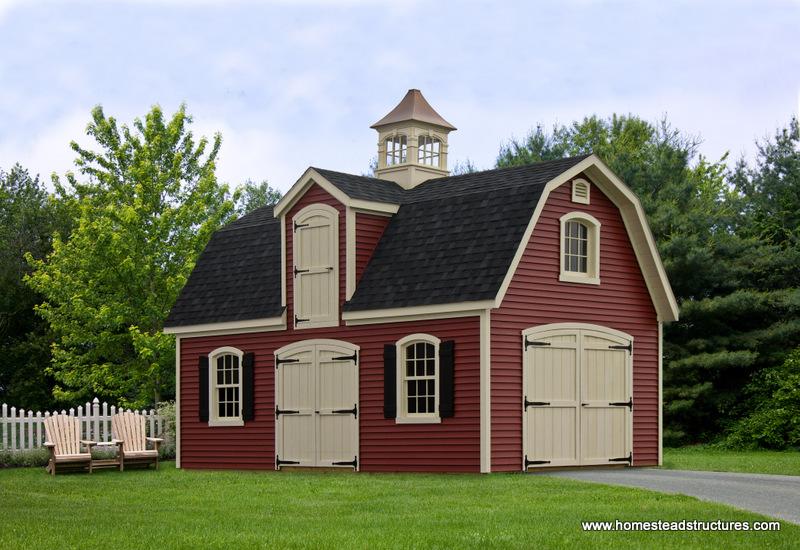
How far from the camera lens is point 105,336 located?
121 feet

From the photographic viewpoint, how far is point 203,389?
86.9 feet

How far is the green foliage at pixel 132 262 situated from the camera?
36.7m

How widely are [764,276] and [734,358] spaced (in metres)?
3.48

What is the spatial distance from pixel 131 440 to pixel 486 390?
24.5 feet

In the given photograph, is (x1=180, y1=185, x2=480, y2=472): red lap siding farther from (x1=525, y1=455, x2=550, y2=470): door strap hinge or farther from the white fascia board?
(x1=525, y1=455, x2=550, y2=470): door strap hinge

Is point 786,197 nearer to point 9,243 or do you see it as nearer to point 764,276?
point 764,276

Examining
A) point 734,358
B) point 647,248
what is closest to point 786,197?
point 734,358

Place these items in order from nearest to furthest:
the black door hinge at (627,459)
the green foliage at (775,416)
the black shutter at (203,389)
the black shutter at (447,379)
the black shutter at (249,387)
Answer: the black shutter at (447,379), the black door hinge at (627,459), the black shutter at (249,387), the black shutter at (203,389), the green foliage at (775,416)

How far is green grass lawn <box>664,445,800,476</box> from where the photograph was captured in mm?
22995

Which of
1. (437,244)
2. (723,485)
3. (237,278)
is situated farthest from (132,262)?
(723,485)

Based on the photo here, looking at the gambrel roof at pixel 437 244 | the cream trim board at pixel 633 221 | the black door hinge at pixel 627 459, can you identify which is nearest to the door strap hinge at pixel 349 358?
the gambrel roof at pixel 437 244

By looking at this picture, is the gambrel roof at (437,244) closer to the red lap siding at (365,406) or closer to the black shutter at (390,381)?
the red lap siding at (365,406)

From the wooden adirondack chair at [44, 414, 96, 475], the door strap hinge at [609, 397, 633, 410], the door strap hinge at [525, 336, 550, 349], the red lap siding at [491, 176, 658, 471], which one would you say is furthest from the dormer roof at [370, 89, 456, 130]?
the wooden adirondack chair at [44, 414, 96, 475]

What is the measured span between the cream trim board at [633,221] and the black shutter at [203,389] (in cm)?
755
